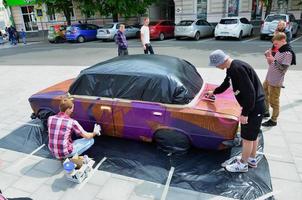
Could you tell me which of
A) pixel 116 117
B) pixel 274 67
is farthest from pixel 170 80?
pixel 274 67

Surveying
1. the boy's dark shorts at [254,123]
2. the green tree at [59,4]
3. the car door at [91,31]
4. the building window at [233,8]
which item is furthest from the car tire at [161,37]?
the boy's dark shorts at [254,123]

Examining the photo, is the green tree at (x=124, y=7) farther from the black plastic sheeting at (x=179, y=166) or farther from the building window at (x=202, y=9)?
the black plastic sheeting at (x=179, y=166)

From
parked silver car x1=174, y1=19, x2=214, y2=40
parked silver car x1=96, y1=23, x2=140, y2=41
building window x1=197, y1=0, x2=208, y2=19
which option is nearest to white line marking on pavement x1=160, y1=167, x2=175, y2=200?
parked silver car x1=174, y1=19, x2=214, y2=40

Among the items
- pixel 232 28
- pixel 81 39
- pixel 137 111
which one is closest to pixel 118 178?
pixel 137 111

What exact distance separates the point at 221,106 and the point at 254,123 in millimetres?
Answer: 647

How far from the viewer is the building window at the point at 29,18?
29812 millimetres

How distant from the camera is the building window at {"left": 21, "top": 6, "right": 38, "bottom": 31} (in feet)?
97.8

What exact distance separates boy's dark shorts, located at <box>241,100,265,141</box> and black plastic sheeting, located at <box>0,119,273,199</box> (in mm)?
606

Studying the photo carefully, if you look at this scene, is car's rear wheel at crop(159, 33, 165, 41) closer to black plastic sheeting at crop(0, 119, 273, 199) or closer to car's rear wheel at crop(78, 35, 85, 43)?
car's rear wheel at crop(78, 35, 85, 43)

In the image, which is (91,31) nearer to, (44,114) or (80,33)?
(80,33)

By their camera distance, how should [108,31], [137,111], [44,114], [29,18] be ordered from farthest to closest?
[29,18], [108,31], [44,114], [137,111]

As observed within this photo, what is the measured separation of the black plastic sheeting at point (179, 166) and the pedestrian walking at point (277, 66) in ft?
2.86

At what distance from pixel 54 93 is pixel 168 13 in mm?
25858

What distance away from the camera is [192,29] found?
17.2m
